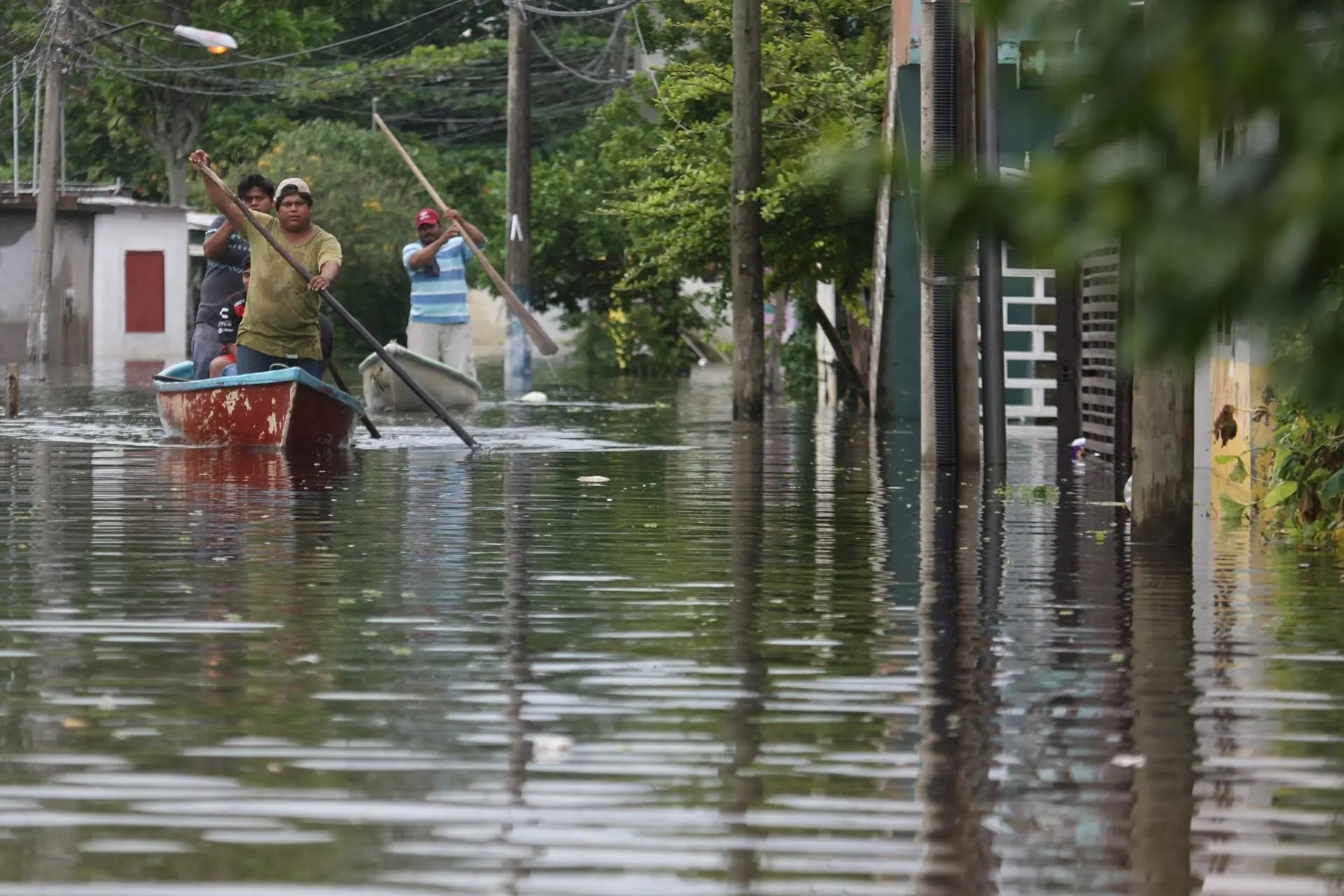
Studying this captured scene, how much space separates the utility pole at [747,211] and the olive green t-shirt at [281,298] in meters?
6.29

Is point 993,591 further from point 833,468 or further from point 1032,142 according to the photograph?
point 1032,142

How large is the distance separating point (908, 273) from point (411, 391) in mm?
5416

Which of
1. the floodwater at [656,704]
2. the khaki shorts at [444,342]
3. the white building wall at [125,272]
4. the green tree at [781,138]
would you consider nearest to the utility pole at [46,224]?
the white building wall at [125,272]

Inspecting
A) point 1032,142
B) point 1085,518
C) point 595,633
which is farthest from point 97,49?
point 595,633

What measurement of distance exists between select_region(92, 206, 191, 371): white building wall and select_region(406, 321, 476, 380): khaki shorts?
25134 mm

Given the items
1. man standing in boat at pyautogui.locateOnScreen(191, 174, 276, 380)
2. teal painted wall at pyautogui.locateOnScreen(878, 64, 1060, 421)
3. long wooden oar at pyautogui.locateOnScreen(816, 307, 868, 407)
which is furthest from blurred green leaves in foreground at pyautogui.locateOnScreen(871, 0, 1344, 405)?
long wooden oar at pyautogui.locateOnScreen(816, 307, 868, 407)

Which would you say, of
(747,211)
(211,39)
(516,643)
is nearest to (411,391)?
(747,211)

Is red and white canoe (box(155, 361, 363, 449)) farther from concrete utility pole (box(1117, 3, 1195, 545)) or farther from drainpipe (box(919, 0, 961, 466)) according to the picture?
concrete utility pole (box(1117, 3, 1195, 545))

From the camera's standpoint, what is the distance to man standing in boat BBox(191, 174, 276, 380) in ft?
64.9

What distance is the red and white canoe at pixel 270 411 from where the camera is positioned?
19219 millimetres

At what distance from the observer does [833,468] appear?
1867 centimetres

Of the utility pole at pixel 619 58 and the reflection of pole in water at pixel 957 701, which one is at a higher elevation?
the utility pole at pixel 619 58

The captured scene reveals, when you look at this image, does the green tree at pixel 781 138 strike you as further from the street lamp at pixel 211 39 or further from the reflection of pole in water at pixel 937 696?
the reflection of pole in water at pixel 937 696

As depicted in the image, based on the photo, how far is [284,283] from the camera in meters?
19.1
